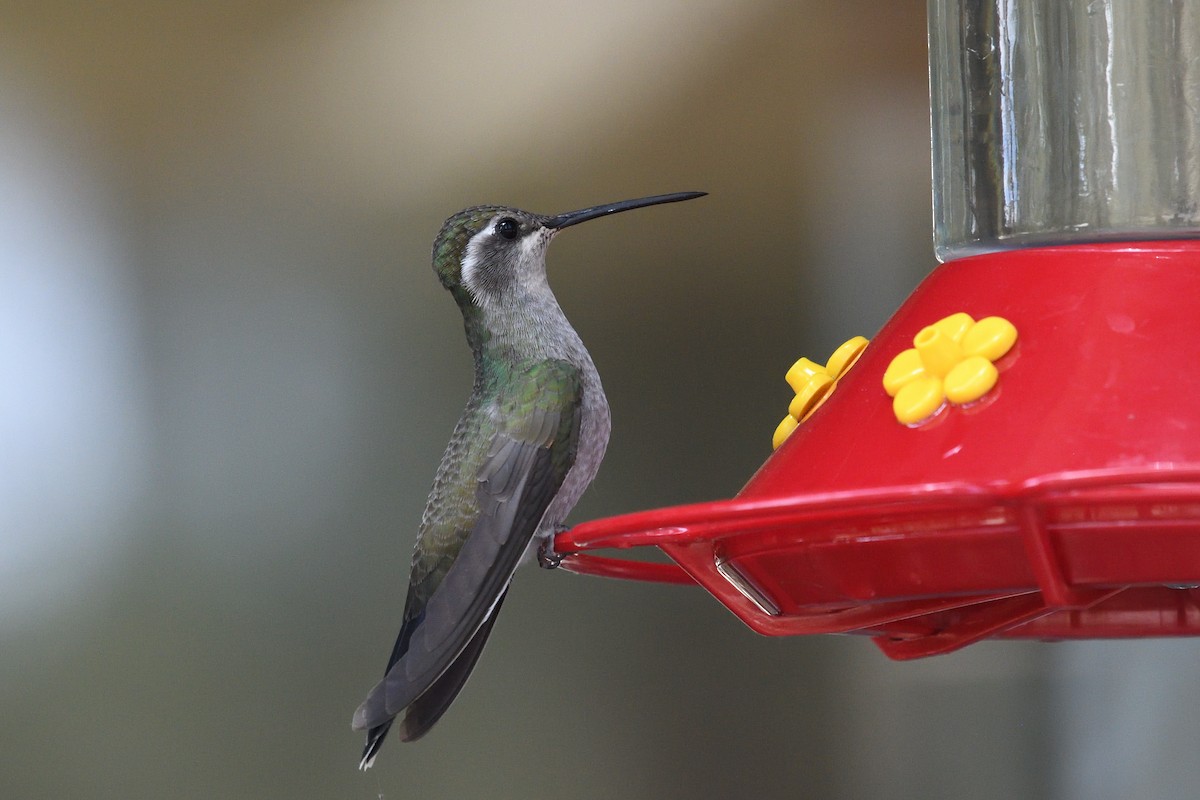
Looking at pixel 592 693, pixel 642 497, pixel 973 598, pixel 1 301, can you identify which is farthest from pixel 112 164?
pixel 973 598

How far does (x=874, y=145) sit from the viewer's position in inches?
142

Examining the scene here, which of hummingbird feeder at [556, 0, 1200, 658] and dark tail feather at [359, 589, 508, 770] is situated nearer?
hummingbird feeder at [556, 0, 1200, 658]

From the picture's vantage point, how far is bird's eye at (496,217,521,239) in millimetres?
2215

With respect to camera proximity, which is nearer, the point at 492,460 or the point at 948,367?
the point at 948,367

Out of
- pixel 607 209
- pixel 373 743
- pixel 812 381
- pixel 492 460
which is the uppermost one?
pixel 607 209

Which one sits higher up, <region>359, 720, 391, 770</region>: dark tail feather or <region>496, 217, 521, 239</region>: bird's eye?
<region>496, 217, 521, 239</region>: bird's eye

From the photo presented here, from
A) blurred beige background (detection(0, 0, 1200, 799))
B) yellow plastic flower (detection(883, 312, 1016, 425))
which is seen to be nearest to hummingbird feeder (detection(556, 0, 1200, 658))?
yellow plastic flower (detection(883, 312, 1016, 425))

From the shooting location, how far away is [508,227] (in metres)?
2.22

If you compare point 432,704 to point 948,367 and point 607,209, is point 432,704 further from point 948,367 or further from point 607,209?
point 948,367

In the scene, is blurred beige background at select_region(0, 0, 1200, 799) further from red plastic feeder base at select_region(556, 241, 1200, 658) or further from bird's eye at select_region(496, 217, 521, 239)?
red plastic feeder base at select_region(556, 241, 1200, 658)

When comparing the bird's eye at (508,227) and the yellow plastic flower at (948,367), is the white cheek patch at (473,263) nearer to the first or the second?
the bird's eye at (508,227)

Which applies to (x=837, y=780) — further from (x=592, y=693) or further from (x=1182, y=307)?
(x=1182, y=307)

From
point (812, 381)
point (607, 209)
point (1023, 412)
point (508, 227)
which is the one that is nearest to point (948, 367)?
point (1023, 412)

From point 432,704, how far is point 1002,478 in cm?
115
